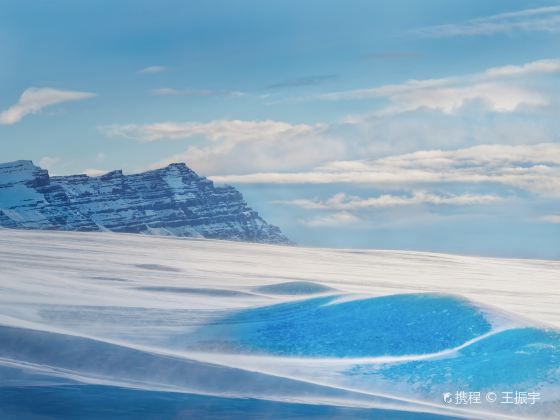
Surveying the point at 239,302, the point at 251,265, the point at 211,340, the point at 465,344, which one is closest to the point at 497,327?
the point at 465,344

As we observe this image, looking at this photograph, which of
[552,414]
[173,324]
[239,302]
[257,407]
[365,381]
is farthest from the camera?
[239,302]

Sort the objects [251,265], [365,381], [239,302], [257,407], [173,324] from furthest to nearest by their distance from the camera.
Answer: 1. [251,265]
2. [239,302]
3. [173,324]
4. [365,381]
5. [257,407]

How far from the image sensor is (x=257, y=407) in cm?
1170

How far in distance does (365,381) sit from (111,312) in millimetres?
5714

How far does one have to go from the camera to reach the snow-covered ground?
11.9 meters

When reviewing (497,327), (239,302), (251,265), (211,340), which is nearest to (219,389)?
Result: (211,340)

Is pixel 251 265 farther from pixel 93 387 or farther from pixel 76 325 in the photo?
pixel 93 387

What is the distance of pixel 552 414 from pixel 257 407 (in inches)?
161

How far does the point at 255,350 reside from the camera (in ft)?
49.8

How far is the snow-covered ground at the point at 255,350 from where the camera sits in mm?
11914

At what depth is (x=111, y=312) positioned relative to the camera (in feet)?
55.8

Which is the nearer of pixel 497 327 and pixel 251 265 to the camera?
pixel 497 327

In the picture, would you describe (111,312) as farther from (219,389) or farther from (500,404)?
(500,404)

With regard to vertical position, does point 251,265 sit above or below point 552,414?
above
